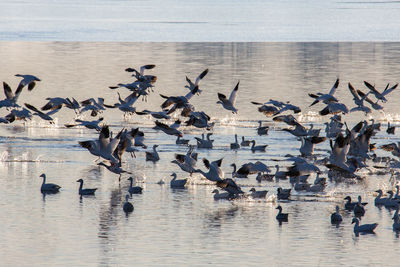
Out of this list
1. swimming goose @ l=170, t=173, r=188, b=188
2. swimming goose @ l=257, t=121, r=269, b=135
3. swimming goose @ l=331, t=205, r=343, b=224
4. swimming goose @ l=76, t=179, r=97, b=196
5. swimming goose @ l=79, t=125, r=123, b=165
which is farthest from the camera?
swimming goose @ l=257, t=121, r=269, b=135

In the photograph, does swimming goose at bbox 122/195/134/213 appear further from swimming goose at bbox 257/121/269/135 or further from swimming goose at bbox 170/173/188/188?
swimming goose at bbox 257/121/269/135

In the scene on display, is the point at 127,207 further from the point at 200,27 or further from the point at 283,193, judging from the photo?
the point at 200,27

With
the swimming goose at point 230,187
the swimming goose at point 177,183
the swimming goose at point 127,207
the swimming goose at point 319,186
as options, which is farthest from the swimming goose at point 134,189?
the swimming goose at point 319,186

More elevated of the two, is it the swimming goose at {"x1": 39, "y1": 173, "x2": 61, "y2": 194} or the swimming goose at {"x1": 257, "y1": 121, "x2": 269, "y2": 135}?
the swimming goose at {"x1": 257, "y1": 121, "x2": 269, "y2": 135}

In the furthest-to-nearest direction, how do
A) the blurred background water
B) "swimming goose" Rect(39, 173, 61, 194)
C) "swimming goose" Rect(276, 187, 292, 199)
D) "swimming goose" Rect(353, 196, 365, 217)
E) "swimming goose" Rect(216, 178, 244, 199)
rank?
the blurred background water → "swimming goose" Rect(39, 173, 61, 194) → "swimming goose" Rect(276, 187, 292, 199) → "swimming goose" Rect(216, 178, 244, 199) → "swimming goose" Rect(353, 196, 365, 217)

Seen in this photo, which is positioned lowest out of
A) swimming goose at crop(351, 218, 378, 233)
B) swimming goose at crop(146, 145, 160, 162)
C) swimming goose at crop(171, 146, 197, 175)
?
swimming goose at crop(351, 218, 378, 233)

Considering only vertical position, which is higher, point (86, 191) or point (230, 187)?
point (230, 187)

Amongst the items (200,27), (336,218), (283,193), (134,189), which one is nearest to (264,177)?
(283,193)

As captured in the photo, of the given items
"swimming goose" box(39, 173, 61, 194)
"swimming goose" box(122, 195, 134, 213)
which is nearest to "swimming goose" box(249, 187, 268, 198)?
"swimming goose" box(122, 195, 134, 213)

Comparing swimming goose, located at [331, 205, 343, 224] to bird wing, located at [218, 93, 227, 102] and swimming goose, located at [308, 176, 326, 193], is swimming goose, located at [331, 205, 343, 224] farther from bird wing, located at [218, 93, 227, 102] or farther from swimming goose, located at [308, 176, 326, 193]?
bird wing, located at [218, 93, 227, 102]

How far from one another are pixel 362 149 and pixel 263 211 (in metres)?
6.27

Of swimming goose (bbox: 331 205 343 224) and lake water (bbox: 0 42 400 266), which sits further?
swimming goose (bbox: 331 205 343 224)

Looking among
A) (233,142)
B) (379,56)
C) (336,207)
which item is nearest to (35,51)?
(379,56)

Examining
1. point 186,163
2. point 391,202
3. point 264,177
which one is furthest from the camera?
point 264,177
